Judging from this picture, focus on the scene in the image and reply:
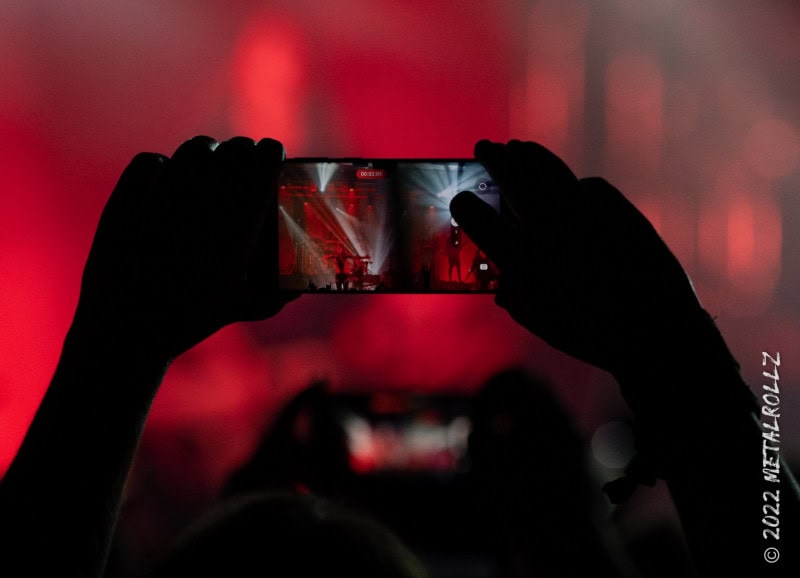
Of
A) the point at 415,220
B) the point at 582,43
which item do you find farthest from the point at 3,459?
the point at 582,43

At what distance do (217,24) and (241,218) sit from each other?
0.89 meters

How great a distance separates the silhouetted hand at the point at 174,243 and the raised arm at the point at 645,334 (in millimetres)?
227

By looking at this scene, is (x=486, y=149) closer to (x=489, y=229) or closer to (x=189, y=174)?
(x=489, y=229)

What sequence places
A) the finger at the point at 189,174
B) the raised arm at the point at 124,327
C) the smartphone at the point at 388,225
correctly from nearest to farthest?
1. the raised arm at the point at 124,327
2. the finger at the point at 189,174
3. the smartphone at the point at 388,225

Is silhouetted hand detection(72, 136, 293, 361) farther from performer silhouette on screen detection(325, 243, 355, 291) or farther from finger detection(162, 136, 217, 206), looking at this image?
performer silhouette on screen detection(325, 243, 355, 291)

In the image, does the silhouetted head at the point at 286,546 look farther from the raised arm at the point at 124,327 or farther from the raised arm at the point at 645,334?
the raised arm at the point at 645,334

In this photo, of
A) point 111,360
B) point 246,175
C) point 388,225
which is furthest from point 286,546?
point 388,225

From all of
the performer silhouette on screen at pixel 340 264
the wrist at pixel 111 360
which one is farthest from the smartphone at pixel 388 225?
the wrist at pixel 111 360

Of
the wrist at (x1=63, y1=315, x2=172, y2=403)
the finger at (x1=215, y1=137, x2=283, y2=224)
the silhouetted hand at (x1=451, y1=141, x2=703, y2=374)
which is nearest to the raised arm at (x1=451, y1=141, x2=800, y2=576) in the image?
the silhouetted hand at (x1=451, y1=141, x2=703, y2=374)

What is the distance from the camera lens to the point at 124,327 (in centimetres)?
42

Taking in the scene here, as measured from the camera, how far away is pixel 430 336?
1226 mm

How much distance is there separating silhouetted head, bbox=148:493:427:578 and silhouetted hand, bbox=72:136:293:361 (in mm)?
189

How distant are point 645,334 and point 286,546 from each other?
384 millimetres

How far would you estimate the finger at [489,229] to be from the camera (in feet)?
1.65
